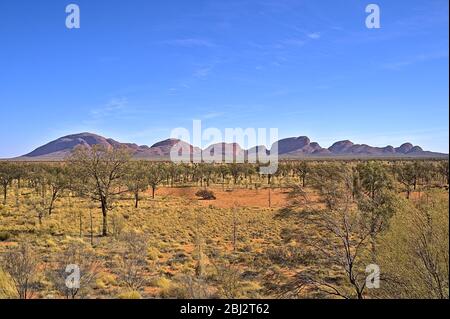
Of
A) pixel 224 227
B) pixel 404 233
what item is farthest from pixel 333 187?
pixel 224 227

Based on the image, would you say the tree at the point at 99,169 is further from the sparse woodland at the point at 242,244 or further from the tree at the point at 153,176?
the tree at the point at 153,176

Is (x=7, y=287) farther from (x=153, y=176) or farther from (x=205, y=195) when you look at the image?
(x=153, y=176)

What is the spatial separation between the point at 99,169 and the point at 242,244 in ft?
36.3

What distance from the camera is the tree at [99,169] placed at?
24.9 meters

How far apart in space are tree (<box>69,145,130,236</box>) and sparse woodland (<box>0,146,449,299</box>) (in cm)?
7

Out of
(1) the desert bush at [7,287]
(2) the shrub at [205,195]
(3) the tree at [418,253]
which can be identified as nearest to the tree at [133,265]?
(1) the desert bush at [7,287]

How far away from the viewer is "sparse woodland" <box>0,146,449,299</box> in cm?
1102

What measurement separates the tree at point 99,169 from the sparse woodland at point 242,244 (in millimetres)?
72

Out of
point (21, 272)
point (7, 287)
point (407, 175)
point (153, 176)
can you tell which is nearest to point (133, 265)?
point (21, 272)

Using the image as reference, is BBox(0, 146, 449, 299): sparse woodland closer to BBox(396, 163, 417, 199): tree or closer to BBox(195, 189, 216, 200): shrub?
BBox(195, 189, 216, 200): shrub

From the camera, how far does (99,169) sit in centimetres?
2514

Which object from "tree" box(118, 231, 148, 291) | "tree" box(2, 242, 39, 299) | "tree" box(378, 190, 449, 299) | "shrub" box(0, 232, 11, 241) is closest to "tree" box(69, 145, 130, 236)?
"shrub" box(0, 232, 11, 241)
